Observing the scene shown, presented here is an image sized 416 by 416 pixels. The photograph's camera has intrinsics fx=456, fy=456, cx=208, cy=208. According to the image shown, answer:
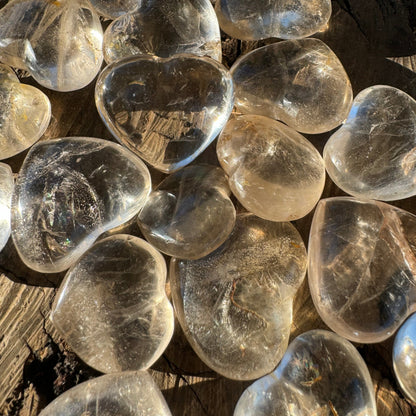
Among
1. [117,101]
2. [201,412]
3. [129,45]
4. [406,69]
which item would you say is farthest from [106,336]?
[406,69]

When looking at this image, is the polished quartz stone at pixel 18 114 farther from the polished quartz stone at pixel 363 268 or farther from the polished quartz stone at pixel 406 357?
the polished quartz stone at pixel 406 357

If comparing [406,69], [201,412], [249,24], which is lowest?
[201,412]

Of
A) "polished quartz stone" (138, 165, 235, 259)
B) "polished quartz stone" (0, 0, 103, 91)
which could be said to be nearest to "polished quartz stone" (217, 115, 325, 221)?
"polished quartz stone" (138, 165, 235, 259)

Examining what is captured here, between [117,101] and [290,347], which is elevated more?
[117,101]

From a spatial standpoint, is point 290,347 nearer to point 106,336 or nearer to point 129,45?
point 106,336

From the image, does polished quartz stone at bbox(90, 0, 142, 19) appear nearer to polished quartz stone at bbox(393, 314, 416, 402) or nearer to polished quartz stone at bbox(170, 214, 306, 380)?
polished quartz stone at bbox(170, 214, 306, 380)

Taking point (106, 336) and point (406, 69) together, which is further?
point (406, 69)
